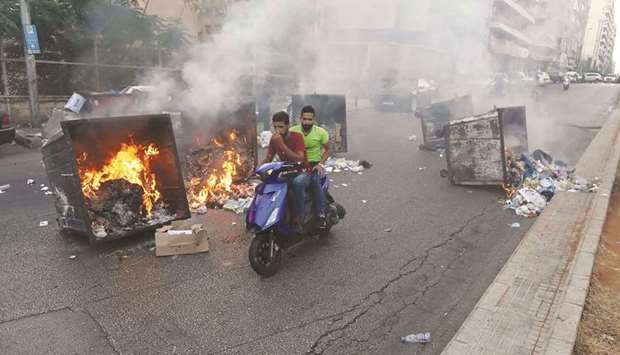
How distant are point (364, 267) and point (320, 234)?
97 centimetres

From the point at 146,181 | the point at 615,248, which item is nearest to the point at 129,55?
the point at 146,181

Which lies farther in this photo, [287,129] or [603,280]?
[287,129]

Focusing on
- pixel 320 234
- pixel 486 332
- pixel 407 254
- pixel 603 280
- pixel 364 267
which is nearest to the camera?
pixel 486 332

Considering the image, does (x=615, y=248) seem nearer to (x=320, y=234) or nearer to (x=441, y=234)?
(x=441, y=234)

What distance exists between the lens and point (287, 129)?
4.85m

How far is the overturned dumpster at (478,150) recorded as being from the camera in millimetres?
7832

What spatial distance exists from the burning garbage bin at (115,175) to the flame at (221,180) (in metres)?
0.89

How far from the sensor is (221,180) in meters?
7.21

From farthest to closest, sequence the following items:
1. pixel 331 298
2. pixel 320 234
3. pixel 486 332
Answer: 1. pixel 320 234
2. pixel 331 298
3. pixel 486 332

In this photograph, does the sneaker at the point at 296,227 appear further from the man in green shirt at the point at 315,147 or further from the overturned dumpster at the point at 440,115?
the overturned dumpster at the point at 440,115

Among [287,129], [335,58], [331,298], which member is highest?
[335,58]

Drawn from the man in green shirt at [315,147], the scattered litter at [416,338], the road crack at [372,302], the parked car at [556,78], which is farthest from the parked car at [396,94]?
the parked car at [556,78]

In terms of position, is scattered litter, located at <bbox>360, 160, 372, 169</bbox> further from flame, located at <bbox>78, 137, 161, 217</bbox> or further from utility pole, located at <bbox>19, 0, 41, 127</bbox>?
utility pole, located at <bbox>19, 0, 41, 127</bbox>

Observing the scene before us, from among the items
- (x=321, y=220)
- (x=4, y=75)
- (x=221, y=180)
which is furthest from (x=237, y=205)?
(x=4, y=75)
